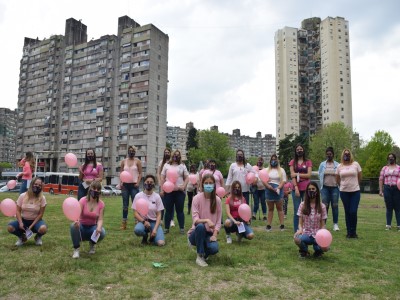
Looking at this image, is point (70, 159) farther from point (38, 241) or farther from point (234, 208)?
point (234, 208)

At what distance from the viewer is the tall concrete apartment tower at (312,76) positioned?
313 ft

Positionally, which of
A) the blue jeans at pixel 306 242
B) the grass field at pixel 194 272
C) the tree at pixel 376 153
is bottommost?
the grass field at pixel 194 272

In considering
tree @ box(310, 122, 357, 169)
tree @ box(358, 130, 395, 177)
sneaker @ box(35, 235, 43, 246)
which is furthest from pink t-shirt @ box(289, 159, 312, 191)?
tree @ box(310, 122, 357, 169)

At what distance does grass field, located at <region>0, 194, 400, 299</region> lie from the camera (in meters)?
4.40

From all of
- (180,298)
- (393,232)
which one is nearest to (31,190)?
(180,298)

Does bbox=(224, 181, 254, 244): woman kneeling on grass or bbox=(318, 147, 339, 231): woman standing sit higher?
bbox=(318, 147, 339, 231): woman standing

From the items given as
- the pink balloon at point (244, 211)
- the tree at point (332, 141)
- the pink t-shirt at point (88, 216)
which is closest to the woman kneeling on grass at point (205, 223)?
the pink balloon at point (244, 211)

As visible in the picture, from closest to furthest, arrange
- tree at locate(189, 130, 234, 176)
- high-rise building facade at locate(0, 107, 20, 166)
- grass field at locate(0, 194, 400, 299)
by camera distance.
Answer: grass field at locate(0, 194, 400, 299) < tree at locate(189, 130, 234, 176) < high-rise building facade at locate(0, 107, 20, 166)

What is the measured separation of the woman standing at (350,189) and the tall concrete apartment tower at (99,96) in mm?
64241

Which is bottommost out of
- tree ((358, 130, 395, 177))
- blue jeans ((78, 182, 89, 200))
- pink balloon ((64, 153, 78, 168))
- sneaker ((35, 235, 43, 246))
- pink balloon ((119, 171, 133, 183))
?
sneaker ((35, 235, 43, 246))

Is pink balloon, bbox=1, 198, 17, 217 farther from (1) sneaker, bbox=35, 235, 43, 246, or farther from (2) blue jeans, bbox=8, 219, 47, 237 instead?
(1) sneaker, bbox=35, 235, 43, 246

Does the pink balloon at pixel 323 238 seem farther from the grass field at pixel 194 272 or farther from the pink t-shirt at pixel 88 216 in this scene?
the pink t-shirt at pixel 88 216

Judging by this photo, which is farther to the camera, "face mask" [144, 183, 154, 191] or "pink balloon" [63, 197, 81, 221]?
"face mask" [144, 183, 154, 191]

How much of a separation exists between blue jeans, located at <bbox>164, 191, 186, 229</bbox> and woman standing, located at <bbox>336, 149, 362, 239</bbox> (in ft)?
12.9
